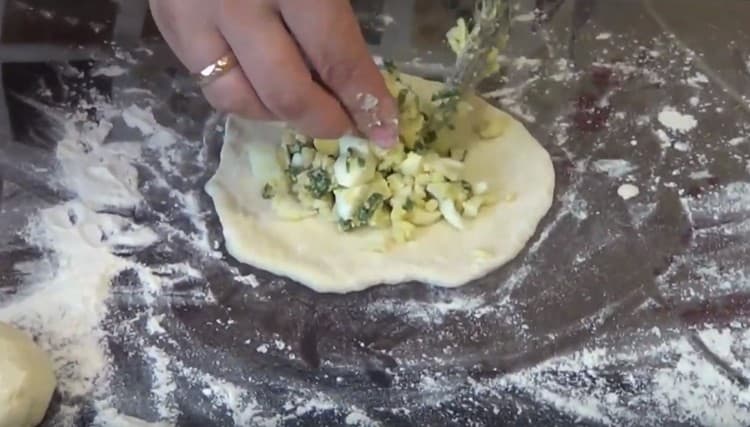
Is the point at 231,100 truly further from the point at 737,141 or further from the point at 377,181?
the point at 737,141

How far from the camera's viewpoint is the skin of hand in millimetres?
1030

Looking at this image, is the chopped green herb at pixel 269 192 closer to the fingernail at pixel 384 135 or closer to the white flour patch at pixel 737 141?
the fingernail at pixel 384 135

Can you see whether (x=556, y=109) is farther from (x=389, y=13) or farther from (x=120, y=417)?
(x=120, y=417)

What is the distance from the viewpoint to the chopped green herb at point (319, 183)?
3.93 ft

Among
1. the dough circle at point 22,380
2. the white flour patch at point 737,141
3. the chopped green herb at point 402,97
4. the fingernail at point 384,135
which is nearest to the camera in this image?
the dough circle at point 22,380

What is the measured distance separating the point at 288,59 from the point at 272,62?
0.02 metres

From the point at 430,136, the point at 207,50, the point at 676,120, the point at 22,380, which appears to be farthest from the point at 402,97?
the point at 22,380

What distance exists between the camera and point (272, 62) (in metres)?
1.04

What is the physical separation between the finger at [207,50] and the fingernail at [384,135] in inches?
4.6

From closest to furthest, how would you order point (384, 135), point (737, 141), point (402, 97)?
point (384, 135) < point (402, 97) < point (737, 141)

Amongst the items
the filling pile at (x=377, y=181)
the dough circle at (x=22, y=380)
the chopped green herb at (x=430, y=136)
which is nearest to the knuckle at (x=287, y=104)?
the filling pile at (x=377, y=181)

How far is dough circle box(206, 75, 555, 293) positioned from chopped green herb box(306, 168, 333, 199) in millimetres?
35

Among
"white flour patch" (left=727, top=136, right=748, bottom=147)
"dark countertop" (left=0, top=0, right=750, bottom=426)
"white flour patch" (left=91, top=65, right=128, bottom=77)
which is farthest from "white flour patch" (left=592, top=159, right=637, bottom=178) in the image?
"white flour patch" (left=91, top=65, right=128, bottom=77)

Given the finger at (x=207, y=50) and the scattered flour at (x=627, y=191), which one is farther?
the scattered flour at (x=627, y=191)
